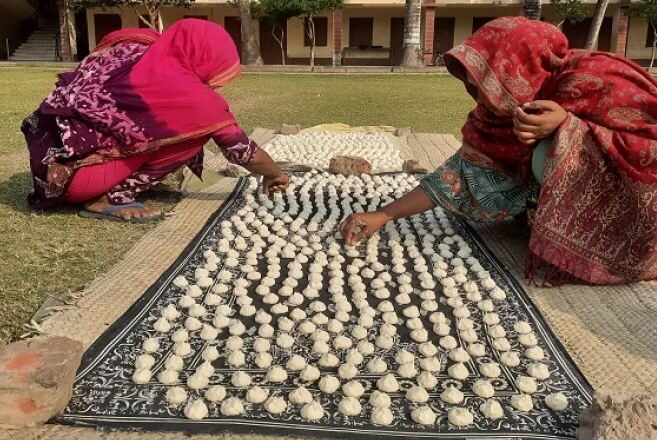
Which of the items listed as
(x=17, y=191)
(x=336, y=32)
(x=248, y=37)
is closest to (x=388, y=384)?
(x=17, y=191)

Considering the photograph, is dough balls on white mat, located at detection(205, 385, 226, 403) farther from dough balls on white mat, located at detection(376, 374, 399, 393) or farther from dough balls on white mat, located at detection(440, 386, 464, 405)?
dough balls on white mat, located at detection(440, 386, 464, 405)

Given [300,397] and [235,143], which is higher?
[235,143]

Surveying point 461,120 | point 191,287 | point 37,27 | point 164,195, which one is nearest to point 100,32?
point 37,27

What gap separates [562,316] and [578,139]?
1.72ft

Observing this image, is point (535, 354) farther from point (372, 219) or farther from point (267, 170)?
point (267, 170)

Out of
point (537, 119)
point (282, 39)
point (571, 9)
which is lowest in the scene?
point (282, 39)

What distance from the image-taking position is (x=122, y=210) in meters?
2.44

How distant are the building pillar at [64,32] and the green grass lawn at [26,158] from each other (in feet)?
25.0

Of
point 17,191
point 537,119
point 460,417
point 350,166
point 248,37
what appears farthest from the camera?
point 248,37

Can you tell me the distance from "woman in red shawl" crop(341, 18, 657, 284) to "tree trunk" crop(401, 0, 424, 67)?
38.8ft

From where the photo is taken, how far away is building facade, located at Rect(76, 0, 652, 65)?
56.5ft

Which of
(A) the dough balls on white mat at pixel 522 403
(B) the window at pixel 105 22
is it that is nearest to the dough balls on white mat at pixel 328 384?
(A) the dough balls on white mat at pixel 522 403

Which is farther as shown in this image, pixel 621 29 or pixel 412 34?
pixel 621 29

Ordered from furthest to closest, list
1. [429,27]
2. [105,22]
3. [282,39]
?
[105,22], [282,39], [429,27]
